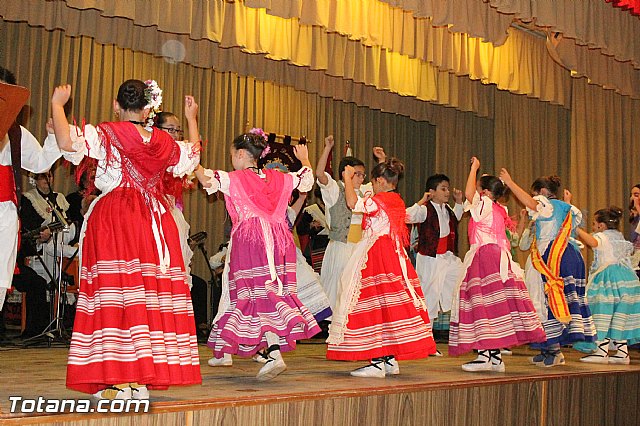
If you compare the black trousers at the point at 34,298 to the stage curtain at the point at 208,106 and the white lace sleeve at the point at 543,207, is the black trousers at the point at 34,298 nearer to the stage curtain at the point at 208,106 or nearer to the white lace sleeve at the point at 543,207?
the stage curtain at the point at 208,106

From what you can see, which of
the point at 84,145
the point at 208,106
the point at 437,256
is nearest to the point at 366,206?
the point at 84,145

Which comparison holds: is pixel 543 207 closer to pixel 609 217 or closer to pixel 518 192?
pixel 518 192

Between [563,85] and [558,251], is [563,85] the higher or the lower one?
the higher one

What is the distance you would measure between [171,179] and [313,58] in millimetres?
3963

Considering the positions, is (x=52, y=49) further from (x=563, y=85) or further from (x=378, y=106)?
(x=563, y=85)

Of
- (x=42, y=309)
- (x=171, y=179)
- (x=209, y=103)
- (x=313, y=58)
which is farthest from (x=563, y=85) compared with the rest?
(x=171, y=179)

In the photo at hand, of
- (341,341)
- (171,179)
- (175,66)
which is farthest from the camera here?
(175,66)

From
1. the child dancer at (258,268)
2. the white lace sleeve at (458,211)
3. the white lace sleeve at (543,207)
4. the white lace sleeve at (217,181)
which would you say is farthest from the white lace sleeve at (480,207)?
the white lace sleeve at (458,211)

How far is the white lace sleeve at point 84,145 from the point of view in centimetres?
339

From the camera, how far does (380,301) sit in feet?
16.2

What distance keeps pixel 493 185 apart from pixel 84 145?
121 inches

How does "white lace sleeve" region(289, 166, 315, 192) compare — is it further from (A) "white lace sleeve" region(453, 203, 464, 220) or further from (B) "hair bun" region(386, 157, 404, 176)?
(A) "white lace sleeve" region(453, 203, 464, 220)

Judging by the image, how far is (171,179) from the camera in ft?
12.7

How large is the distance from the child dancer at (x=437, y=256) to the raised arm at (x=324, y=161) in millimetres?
1793
